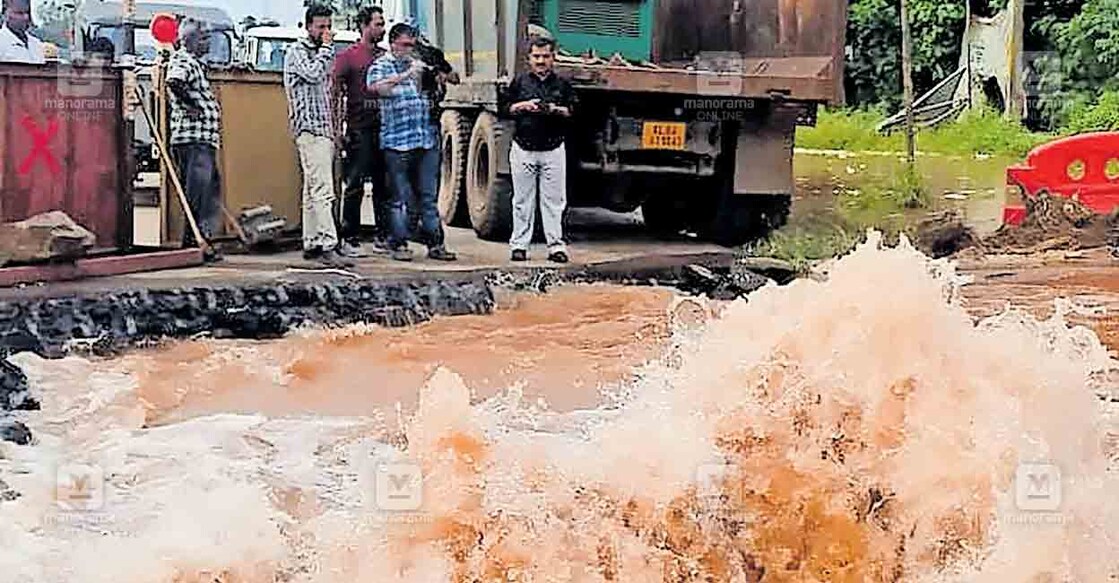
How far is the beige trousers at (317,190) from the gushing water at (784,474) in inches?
250

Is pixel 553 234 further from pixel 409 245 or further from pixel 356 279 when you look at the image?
pixel 356 279

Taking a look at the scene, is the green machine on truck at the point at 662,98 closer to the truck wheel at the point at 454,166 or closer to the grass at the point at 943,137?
the truck wheel at the point at 454,166

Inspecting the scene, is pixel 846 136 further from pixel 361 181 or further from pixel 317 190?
pixel 317 190

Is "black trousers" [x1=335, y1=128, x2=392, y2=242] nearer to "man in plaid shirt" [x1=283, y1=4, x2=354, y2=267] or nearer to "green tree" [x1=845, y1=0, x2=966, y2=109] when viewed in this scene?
"man in plaid shirt" [x1=283, y1=4, x2=354, y2=267]

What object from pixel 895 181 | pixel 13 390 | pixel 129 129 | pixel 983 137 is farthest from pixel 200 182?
pixel 983 137

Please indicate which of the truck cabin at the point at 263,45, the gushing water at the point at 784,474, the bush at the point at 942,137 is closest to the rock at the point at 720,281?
the gushing water at the point at 784,474

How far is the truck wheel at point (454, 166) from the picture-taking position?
13734mm

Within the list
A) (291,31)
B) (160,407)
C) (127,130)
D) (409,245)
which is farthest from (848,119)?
(160,407)

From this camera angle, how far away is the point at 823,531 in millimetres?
3871

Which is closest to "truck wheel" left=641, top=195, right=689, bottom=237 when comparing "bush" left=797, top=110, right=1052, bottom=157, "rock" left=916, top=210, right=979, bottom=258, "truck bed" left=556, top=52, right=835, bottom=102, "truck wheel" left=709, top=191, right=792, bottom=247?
"truck wheel" left=709, top=191, right=792, bottom=247

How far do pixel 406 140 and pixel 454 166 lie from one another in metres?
3.06

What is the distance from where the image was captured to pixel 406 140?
10875mm

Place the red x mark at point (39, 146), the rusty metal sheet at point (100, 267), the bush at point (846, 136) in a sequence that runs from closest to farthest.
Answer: the rusty metal sheet at point (100, 267)
the red x mark at point (39, 146)
the bush at point (846, 136)

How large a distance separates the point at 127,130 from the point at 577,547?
683 centimetres
